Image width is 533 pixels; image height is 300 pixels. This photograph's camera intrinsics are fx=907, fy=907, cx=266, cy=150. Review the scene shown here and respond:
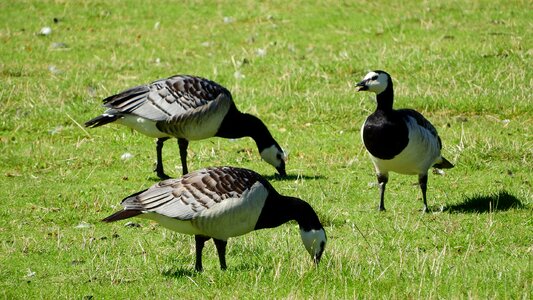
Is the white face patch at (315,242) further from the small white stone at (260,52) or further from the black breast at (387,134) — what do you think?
the small white stone at (260,52)

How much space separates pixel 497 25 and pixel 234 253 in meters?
12.1

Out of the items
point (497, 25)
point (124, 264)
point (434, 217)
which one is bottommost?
point (497, 25)

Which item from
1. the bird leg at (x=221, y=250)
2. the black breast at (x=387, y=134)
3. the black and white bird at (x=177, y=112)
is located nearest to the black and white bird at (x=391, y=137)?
the black breast at (x=387, y=134)

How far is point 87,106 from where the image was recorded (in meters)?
14.8

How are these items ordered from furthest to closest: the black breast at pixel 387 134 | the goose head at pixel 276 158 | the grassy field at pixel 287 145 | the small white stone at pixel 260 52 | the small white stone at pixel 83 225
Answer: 1. the small white stone at pixel 260 52
2. the goose head at pixel 276 158
3. the black breast at pixel 387 134
4. the small white stone at pixel 83 225
5. the grassy field at pixel 287 145

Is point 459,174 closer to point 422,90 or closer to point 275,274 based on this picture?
point 422,90

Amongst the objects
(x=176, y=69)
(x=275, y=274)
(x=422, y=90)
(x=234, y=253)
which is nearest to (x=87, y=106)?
(x=176, y=69)

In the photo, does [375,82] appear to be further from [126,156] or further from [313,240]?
[126,156]

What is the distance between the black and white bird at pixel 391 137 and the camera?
33.4 ft

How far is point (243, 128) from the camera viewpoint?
1284 centimetres

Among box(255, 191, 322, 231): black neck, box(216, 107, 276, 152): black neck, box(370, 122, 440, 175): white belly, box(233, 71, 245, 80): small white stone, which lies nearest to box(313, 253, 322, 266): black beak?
box(255, 191, 322, 231): black neck

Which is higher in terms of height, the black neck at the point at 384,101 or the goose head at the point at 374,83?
the goose head at the point at 374,83

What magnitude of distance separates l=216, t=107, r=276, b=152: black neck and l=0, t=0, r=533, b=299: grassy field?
0.43 metres

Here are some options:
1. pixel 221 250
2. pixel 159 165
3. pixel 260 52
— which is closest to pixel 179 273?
pixel 221 250
